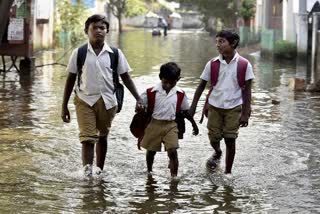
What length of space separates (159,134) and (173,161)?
0.99 ft

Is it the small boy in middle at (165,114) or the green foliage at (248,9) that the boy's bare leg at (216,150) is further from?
the green foliage at (248,9)

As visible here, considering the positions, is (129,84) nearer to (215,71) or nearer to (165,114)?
(165,114)

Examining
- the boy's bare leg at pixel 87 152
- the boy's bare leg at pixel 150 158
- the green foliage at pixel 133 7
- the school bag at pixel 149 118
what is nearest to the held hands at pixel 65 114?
the boy's bare leg at pixel 87 152

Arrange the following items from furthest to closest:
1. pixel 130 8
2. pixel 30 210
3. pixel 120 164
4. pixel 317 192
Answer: pixel 130 8 → pixel 120 164 → pixel 317 192 → pixel 30 210

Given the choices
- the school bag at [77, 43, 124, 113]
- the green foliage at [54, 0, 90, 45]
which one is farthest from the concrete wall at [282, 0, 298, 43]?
the school bag at [77, 43, 124, 113]

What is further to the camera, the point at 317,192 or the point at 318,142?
the point at 318,142

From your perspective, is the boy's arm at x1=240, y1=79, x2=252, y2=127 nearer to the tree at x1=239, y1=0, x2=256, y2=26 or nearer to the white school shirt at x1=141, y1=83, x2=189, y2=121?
the white school shirt at x1=141, y1=83, x2=189, y2=121

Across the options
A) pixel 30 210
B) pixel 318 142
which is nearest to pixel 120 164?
pixel 30 210

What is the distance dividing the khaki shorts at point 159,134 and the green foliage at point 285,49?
19.0 metres

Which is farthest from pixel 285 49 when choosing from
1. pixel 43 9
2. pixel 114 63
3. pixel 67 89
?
pixel 67 89

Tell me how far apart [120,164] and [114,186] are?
3.38ft

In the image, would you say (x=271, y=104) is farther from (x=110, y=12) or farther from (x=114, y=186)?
(x=110, y=12)

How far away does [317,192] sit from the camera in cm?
653

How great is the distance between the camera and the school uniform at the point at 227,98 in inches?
277
